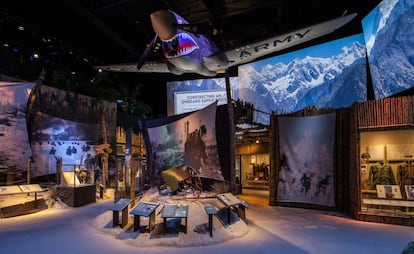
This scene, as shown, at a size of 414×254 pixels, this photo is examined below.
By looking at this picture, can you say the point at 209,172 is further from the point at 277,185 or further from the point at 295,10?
the point at 295,10

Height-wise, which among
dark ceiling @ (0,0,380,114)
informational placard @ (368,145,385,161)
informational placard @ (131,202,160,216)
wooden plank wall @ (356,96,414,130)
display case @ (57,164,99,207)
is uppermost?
dark ceiling @ (0,0,380,114)

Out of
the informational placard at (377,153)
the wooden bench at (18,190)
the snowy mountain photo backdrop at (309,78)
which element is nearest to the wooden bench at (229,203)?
the informational placard at (377,153)

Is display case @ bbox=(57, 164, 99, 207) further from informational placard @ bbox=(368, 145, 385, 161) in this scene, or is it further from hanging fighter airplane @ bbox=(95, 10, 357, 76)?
informational placard @ bbox=(368, 145, 385, 161)

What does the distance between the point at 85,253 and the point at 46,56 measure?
1005 centimetres

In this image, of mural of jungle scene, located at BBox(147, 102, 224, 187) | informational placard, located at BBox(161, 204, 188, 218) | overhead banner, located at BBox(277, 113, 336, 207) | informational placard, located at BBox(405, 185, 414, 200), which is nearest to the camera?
informational placard, located at BBox(161, 204, 188, 218)

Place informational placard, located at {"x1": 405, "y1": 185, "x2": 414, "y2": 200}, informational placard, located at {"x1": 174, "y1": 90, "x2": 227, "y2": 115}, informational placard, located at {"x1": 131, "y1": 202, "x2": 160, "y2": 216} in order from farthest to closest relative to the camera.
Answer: informational placard, located at {"x1": 174, "y1": 90, "x2": 227, "y2": 115}, informational placard, located at {"x1": 405, "y1": 185, "x2": 414, "y2": 200}, informational placard, located at {"x1": 131, "y1": 202, "x2": 160, "y2": 216}

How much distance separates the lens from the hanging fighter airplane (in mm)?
7008

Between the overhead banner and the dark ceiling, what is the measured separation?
12.3ft

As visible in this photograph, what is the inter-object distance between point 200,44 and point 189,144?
3411mm

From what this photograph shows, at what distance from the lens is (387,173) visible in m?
7.78

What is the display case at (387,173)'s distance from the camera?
6992mm

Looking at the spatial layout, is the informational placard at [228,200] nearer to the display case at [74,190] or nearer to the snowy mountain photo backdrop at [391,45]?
the snowy mountain photo backdrop at [391,45]

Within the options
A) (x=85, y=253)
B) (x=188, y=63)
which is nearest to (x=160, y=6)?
(x=188, y=63)

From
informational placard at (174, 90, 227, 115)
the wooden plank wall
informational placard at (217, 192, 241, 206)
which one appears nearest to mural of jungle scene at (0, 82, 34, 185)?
informational placard at (174, 90, 227, 115)
